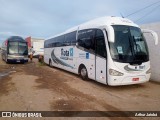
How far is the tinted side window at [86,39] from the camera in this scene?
9549mm

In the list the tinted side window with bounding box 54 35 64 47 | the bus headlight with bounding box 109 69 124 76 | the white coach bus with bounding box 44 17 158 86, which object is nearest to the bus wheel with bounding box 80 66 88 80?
the white coach bus with bounding box 44 17 158 86

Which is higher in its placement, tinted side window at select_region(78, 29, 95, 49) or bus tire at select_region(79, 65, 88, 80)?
tinted side window at select_region(78, 29, 95, 49)

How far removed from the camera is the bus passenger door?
8184 millimetres

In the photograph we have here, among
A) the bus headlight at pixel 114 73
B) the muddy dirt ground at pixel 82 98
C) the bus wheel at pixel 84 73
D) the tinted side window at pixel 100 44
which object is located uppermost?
the tinted side window at pixel 100 44

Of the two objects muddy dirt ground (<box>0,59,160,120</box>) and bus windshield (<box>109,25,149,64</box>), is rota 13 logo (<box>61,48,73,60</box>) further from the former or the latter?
bus windshield (<box>109,25,149,64</box>)

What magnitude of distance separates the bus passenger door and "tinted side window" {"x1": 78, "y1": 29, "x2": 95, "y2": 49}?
0.52 meters

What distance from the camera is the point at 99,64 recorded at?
28.3 feet

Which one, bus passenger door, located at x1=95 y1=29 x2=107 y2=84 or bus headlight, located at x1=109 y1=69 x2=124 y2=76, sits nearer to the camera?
bus headlight, located at x1=109 y1=69 x2=124 y2=76

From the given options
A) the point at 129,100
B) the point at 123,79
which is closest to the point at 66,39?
the point at 123,79

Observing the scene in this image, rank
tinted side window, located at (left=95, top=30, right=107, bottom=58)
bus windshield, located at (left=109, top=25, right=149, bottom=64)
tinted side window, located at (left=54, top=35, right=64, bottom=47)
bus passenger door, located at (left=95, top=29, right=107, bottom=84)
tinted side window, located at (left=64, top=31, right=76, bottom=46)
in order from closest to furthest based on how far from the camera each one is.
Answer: bus windshield, located at (left=109, top=25, right=149, bottom=64), bus passenger door, located at (left=95, top=29, right=107, bottom=84), tinted side window, located at (left=95, top=30, right=107, bottom=58), tinted side window, located at (left=64, top=31, right=76, bottom=46), tinted side window, located at (left=54, top=35, right=64, bottom=47)

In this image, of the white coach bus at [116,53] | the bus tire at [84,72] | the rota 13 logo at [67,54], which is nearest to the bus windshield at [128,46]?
the white coach bus at [116,53]

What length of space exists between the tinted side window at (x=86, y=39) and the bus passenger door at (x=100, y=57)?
0.52 meters

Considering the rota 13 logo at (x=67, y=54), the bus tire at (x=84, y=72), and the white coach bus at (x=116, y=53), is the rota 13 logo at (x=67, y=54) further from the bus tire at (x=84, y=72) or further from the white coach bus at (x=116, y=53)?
the white coach bus at (x=116, y=53)

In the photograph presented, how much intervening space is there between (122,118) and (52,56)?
13409 mm
